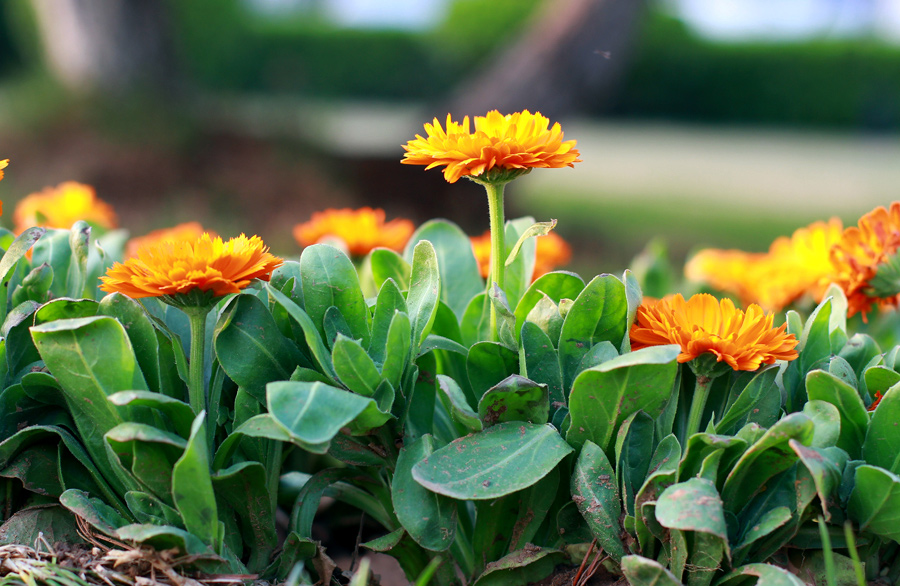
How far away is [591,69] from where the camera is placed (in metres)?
6.93

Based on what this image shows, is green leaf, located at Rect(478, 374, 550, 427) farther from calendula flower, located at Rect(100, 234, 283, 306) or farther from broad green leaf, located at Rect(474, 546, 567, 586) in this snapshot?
→ calendula flower, located at Rect(100, 234, 283, 306)

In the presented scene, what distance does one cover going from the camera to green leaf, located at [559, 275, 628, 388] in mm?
1145

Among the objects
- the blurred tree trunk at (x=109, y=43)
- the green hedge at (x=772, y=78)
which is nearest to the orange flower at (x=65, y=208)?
the blurred tree trunk at (x=109, y=43)

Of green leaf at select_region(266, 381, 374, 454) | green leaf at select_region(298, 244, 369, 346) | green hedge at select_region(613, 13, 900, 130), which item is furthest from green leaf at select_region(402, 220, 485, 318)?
green hedge at select_region(613, 13, 900, 130)

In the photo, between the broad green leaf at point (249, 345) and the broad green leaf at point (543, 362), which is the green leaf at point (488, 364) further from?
the broad green leaf at point (249, 345)

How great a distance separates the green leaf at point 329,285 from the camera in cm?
119

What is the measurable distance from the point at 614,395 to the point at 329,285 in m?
0.44

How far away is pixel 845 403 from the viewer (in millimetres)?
1112

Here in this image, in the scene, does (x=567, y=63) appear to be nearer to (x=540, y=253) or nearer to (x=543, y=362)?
(x=540, y=253)

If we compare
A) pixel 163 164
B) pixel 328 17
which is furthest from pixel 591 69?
pixel 328 17

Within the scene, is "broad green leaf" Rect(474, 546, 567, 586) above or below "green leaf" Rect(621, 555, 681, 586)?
below

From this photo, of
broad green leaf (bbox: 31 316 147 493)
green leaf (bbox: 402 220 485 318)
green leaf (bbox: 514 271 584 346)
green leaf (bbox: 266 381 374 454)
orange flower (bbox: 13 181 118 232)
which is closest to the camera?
green leaf (bbox: 266 381 374 454)

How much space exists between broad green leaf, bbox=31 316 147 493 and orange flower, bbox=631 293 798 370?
2.26 ft

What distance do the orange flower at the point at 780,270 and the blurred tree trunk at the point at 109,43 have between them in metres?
6.21
